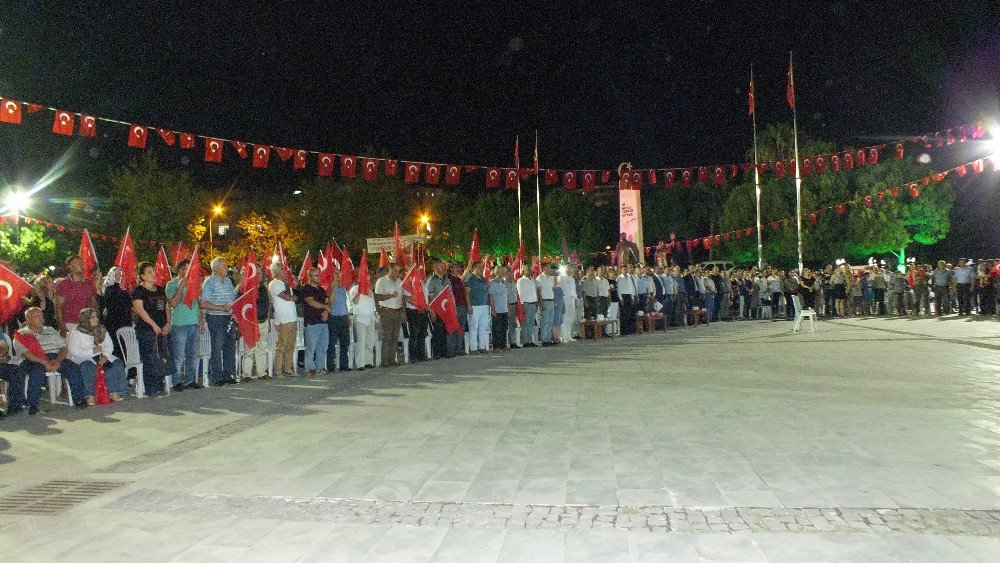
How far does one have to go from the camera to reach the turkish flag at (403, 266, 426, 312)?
15.5 meters

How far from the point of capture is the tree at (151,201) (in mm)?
39219

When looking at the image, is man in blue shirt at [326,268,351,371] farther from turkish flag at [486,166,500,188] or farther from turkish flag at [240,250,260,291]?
turkish flag at [486,166,500,188]

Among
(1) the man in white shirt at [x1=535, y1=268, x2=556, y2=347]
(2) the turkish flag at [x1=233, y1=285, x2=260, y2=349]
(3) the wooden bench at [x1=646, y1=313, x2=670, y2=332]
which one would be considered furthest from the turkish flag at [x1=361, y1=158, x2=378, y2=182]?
(2) the turkish flag at [x1=233, y1=285, x2=260, y2=349]

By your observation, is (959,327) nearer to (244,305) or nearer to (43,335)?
(244,305)

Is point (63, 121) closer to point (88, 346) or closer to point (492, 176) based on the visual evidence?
point (88, 346)

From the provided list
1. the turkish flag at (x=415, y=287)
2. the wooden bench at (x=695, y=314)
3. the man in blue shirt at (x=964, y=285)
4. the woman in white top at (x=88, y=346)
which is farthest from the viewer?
the man in blue shirt at (x=964, y=285)

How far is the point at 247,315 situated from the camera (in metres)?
12.7

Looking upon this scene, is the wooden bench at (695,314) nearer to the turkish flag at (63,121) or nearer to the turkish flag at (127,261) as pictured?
the turkish flag at (127,261)

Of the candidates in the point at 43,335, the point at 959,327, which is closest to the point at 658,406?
the point at 43,335

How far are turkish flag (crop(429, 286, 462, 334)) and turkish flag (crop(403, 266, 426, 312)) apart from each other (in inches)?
19.5

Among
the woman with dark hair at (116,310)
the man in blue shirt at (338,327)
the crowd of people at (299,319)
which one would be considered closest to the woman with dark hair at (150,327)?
the crowd of people at (299,319)

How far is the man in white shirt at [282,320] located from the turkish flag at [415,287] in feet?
8.43

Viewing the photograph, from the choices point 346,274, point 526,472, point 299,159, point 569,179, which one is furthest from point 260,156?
point 526,472

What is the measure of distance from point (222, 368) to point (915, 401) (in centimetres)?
956
